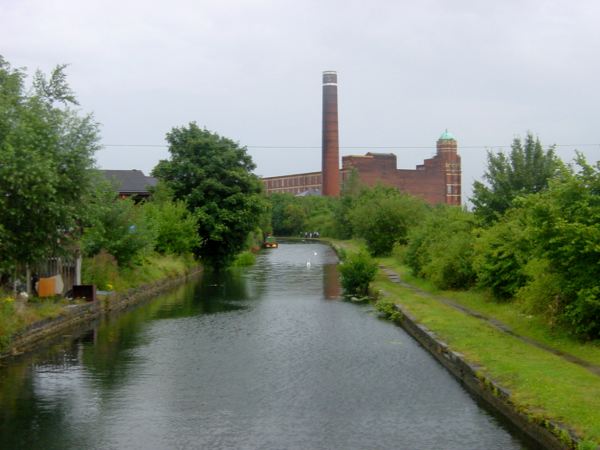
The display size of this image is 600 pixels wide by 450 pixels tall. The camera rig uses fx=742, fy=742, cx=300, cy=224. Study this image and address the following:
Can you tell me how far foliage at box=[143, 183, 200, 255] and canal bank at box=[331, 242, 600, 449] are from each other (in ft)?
77.0

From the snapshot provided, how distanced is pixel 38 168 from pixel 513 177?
65.0 feet

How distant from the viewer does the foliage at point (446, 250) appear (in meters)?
28.9

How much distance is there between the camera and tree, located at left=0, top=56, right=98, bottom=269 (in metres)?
18.1

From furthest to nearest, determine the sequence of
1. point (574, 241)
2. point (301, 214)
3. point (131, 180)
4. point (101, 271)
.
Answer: point (301, 214) < point (131, 180) < point (101, 271) < point (574, 241)

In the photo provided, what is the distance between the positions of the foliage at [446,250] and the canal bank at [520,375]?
5958 mm

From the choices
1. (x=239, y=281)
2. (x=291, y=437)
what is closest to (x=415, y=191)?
(x=239, y=281)

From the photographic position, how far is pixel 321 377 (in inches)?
647

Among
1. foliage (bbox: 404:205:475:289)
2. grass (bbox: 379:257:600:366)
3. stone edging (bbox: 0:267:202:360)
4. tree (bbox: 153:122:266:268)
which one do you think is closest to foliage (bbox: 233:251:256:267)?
tree (bbox: 153:122:266:268)

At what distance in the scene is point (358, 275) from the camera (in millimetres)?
33750

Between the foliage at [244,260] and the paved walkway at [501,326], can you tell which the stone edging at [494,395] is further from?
the foliage at [244,260]

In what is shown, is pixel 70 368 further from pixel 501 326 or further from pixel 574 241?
pixel 574 241

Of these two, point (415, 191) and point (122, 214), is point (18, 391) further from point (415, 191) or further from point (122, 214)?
point (415, 191)

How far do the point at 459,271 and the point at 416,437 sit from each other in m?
17.5

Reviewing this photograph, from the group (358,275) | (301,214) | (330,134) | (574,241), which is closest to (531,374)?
(574,241)
